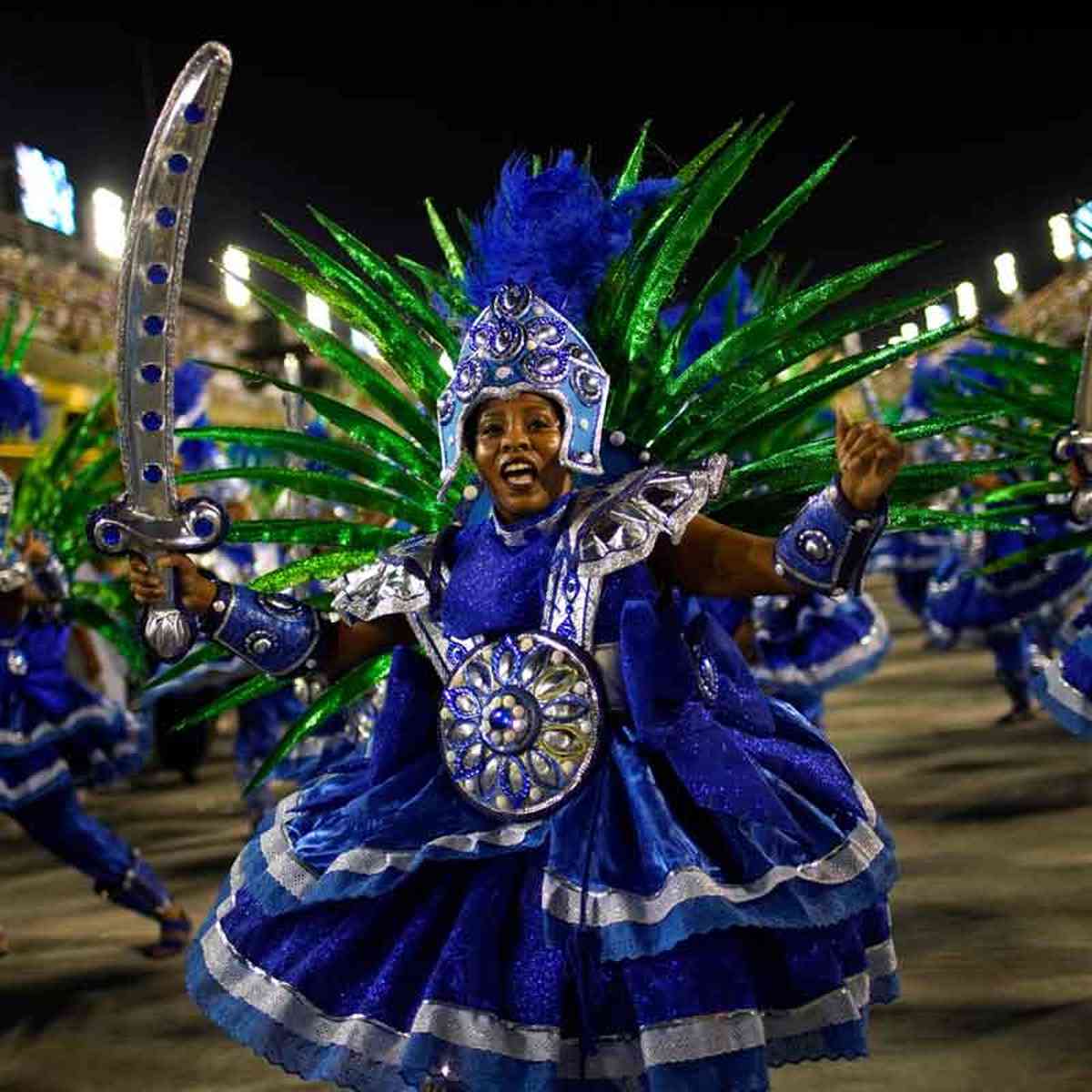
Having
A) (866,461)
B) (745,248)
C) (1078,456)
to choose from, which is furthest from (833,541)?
(745,248)

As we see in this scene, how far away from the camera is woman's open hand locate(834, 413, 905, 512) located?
2939mm

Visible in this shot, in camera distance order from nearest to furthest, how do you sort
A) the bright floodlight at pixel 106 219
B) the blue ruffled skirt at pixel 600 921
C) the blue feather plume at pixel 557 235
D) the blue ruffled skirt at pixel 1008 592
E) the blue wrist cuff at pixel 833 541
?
the blue ruffled skirt at pixel 600 921, the blue wrist cuff at pixel 833 541, the blue feather plume at pixel 557 235, the blue ruffled skirt at pixel 1008 592, the bright floodlight at pixel 106 219

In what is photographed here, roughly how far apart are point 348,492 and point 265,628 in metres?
0.52

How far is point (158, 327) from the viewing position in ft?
10.4

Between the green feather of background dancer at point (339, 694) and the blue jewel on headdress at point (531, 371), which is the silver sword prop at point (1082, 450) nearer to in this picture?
the blue jewel on headdress at point (531, 371)

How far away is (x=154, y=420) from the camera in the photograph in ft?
10.4

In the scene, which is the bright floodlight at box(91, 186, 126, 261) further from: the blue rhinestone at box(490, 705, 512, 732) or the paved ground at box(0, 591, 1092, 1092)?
the blue rhinestone at box(490, 705, 512, 732)

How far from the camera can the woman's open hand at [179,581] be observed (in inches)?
129

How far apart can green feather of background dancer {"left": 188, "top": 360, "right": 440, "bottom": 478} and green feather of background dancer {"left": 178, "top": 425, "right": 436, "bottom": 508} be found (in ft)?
0.08

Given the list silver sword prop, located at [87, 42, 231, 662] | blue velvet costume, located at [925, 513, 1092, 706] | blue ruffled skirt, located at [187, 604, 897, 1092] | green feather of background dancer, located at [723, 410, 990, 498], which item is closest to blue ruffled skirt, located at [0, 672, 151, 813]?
blue ruffled skirt, located at [187, 604, 897, 1092]

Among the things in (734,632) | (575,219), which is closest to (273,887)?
(575,219)

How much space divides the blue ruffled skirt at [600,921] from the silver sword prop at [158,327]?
23.8 inches

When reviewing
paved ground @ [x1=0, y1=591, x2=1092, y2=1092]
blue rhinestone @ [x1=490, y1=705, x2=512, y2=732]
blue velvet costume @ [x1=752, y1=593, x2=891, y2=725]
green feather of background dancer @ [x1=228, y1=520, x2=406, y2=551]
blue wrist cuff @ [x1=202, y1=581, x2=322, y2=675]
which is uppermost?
green feather of background dancer @ [x1=228, y1=520, x2=406, y2=551]

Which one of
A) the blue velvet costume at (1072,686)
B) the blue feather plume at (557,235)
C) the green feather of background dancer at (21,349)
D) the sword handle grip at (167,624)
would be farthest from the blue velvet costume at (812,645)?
the sword handle grip at (167,624)
